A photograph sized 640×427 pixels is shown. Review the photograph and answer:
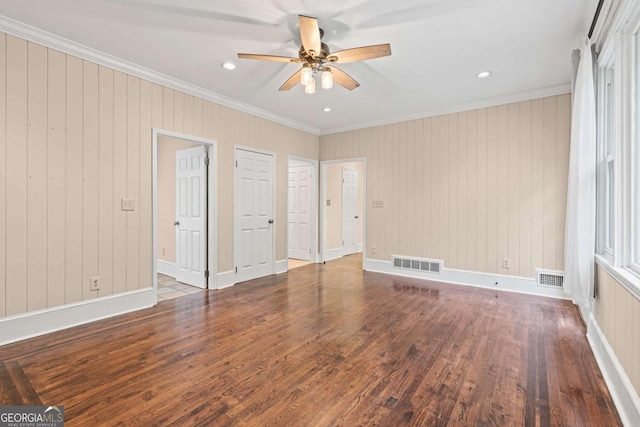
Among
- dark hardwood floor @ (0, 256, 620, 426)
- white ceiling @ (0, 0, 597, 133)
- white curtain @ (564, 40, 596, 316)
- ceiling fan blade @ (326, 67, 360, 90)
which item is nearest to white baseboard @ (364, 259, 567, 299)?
dark hardwood floor @ (0, 256, 620, 426)

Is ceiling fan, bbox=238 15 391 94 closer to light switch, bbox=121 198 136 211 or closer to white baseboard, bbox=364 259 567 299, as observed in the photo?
light switch, bbox=121 198 136 211

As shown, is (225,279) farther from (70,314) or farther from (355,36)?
(355,36)

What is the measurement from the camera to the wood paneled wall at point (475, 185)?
4121 mm

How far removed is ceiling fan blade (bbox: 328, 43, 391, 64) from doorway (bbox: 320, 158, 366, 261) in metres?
3.35

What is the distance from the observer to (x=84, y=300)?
3.14 m

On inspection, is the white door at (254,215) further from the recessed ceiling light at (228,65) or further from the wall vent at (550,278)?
the wall vent at (550,278)

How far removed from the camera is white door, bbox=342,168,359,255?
7281 millimetres

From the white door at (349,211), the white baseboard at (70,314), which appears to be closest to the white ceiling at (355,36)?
the white baseboard at (70,314)

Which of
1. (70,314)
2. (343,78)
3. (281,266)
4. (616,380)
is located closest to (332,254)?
(281,266)

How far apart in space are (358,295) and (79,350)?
9.72ft

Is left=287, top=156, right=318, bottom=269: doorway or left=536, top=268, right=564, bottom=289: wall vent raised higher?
left=287, top=156, right=318, bottom=269: doorway

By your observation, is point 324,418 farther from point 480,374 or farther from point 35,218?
point 35,218

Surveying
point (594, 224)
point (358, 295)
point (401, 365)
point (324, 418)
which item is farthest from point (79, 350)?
point (594, 224)

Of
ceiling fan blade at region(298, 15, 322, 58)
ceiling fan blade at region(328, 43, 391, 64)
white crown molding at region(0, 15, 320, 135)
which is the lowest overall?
ceiling fan blade at region(328, 43, 391, 64)
